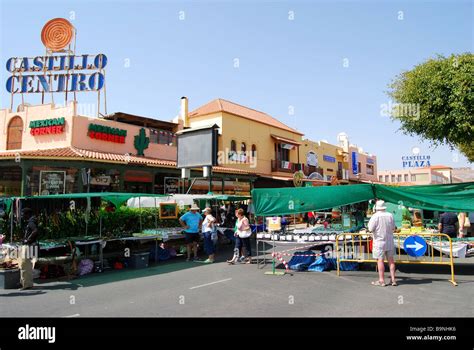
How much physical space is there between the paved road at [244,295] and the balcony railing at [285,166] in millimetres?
24374

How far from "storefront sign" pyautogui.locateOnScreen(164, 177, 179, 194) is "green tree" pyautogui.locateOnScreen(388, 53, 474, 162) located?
13.9 metres

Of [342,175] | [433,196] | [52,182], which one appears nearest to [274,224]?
[433,196]

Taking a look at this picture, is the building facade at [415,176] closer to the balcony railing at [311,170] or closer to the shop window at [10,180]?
the balcony railing at [311,170]

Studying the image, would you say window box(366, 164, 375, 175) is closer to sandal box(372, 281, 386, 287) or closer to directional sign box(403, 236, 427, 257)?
directional sign box(403, 236, 427, 257)

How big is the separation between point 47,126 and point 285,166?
21.3m

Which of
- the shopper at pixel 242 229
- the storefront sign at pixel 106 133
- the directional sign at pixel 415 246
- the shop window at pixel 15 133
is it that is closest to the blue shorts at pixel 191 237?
the shopper at pixel 242 229

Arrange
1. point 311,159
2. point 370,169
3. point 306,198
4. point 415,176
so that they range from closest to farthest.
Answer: point 306,198, point 311,159, point 370,169, point 415,176

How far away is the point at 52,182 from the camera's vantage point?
19.6 meters

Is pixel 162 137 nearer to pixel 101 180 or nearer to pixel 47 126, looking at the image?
pixel 101 180

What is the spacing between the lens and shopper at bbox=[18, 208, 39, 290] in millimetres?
8781

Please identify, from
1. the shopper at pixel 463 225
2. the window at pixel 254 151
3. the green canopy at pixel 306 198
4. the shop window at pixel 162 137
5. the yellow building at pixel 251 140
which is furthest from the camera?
the window at pixel 254 151

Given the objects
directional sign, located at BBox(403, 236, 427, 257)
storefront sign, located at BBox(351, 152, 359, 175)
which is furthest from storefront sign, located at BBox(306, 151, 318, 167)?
directional sign, located at BBox(403, 236, 427, 257)

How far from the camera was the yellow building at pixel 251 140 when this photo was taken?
30.1 m
